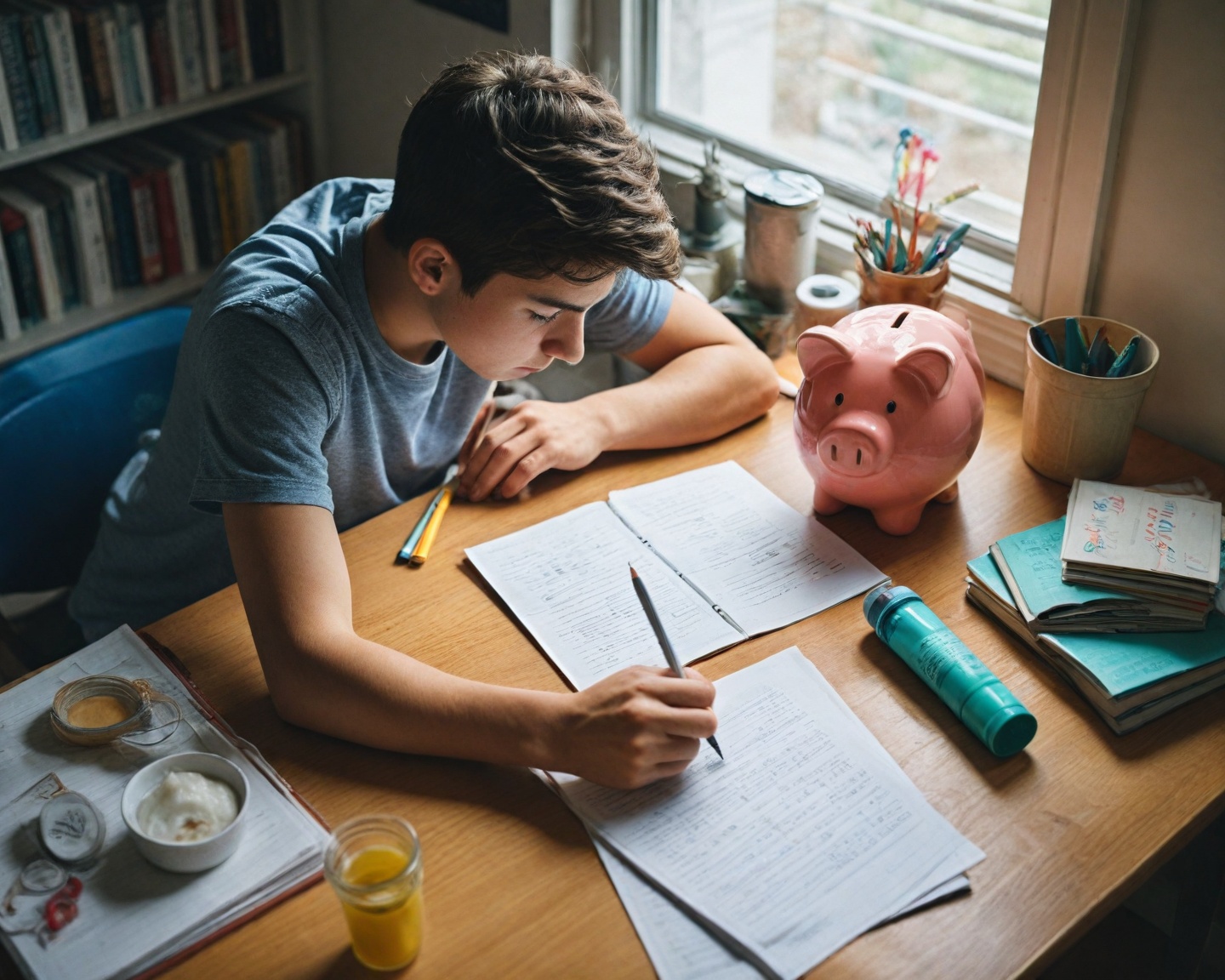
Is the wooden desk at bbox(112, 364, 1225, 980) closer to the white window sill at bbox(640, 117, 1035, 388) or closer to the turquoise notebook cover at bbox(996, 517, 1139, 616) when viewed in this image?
the turquoise notebook cover at bbox(996, 517, 1139, 616)

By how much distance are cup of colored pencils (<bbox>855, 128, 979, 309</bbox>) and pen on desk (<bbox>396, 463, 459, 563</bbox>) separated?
60 cm

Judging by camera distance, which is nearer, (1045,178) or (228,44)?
(1045,178)

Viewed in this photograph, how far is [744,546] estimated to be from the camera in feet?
3.96

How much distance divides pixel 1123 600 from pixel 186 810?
864 millimetres

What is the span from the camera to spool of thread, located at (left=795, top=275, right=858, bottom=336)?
1.46m

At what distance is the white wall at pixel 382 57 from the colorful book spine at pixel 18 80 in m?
0.58

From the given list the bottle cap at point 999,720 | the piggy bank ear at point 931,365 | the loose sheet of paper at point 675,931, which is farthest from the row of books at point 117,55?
the bottle cap at point 999,720

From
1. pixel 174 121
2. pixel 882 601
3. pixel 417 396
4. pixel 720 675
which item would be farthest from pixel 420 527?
pixel 174 121

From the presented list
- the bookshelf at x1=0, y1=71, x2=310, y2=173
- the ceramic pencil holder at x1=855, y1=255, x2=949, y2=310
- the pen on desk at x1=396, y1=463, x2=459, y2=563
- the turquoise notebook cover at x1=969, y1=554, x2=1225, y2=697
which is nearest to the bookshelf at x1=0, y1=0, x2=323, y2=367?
the bookshelf at x1=0, y1=71, x2=310, y2=173

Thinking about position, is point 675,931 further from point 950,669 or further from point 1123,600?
point 1123,600

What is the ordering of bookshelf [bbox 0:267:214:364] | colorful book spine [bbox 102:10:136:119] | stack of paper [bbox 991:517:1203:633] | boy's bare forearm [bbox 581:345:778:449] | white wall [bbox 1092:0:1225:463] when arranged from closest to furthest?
stack of paper [bbox 991:517:1203:633], white wall [bbox 1092:0:1225:463], boy's bare forearm [bbox 581:345:778:449], colorful book spine [bbox 102:10:136:119], bookshelf [bbox 0:267:214:364]

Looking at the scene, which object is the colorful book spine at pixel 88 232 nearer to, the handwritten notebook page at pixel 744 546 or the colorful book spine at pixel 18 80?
the colorful book spine at pixel 18 80

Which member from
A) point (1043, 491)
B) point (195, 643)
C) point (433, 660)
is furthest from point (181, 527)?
point (1043, 491)

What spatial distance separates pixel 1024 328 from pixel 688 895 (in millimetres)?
927
